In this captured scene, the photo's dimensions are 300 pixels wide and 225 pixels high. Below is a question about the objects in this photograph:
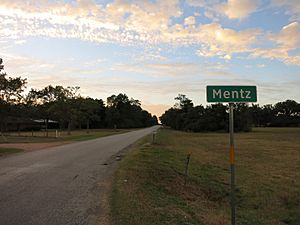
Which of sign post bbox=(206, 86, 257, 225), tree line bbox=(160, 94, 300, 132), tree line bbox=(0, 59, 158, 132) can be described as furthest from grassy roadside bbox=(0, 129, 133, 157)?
tree line bbox=(160, 94, 300, 132)

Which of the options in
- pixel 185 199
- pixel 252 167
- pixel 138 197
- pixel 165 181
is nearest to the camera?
pixel 138 197

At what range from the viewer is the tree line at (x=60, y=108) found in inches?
1143

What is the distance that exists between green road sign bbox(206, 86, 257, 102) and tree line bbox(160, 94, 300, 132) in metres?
57.6

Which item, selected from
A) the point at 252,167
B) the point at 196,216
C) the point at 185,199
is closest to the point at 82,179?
the point at 185,199

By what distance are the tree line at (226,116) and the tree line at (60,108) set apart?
78.0 feet

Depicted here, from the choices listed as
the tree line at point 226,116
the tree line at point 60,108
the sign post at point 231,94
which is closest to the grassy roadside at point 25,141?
the tree line at point 60,108

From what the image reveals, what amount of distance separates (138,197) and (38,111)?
94810 mm

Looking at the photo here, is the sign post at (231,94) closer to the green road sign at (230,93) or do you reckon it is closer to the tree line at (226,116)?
the green road sign at (230,93)

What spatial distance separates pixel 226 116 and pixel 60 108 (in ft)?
156

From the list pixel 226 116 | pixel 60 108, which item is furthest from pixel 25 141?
pixel 226 116

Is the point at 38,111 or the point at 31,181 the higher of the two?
the point at 38,111

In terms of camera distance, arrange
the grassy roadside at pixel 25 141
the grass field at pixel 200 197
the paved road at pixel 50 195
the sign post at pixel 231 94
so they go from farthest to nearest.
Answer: the grassy roadside at pixel 25 141 < the grass field at pixel 200 197 < the paved road at pixel 50 195 < the sign post at pixel 231 94

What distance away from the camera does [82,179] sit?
1216 centimetres

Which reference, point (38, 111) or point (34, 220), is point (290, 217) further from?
point (38, 111)
